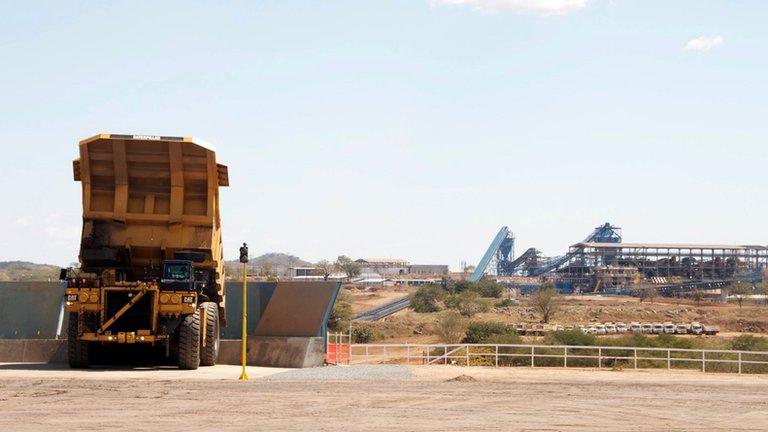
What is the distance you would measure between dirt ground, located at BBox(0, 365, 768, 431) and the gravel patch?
70cm

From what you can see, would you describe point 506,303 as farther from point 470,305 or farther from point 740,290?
point 740,290

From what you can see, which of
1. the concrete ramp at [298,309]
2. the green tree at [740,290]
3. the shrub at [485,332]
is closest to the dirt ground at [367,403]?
the concrete ramp at [298,309]

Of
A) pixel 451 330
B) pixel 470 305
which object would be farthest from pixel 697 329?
pixel 470 305

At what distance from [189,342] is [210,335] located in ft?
4.01

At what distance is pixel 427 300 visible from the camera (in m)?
116

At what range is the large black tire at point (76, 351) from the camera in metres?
28.5

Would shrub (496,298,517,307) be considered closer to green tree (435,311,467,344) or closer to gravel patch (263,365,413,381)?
green tree (435,311,467,344)

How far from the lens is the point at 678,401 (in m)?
23.0

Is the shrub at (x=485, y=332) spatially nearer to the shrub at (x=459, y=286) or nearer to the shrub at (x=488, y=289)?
the shrub at (x=488, y=289)

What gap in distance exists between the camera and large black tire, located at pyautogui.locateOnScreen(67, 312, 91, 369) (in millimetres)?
28453

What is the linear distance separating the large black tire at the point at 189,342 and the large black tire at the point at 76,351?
2.49m

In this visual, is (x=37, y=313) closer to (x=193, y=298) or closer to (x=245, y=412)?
(x=193, y=298)

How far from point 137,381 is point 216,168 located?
5533 mm

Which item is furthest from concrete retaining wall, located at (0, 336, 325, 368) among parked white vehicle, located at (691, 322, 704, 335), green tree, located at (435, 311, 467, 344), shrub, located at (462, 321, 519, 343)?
Result: parked white vehicle, located at (691, 322, 704, 335)
